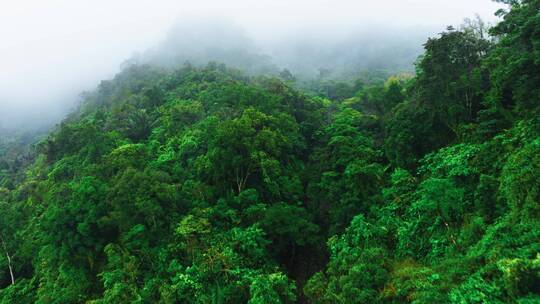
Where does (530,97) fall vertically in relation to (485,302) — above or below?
above

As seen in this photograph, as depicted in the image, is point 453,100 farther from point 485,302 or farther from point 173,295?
point 173,295

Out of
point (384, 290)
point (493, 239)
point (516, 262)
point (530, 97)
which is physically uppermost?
point (530, 97)

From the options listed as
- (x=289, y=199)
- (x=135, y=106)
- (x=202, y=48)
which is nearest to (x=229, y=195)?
(x=289, y=199)

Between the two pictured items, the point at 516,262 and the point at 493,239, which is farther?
the point at 493,239

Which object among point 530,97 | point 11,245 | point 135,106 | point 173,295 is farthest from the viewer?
point 135,106

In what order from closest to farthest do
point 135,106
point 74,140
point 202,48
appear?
point 74,140, point 135,106, point 202,48

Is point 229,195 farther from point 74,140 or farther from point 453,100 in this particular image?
point 74,140

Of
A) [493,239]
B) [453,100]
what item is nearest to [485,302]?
[493,239]
